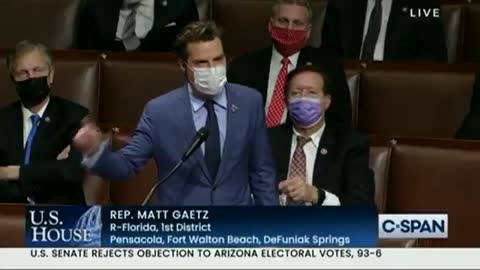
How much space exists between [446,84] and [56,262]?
1753mm

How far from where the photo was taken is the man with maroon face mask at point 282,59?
10.7ft

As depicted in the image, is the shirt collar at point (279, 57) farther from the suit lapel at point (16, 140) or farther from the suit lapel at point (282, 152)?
the suit lapel at point (16, 140)

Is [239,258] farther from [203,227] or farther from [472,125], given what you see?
[472,125]

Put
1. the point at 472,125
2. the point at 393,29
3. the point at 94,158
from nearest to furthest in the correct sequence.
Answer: the point at 94,158 < the point at 472,125 < the point at 393,29

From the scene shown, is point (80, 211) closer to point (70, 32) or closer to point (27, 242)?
point (27, 242)

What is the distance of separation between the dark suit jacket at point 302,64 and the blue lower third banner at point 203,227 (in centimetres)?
123

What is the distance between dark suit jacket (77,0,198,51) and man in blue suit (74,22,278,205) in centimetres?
109

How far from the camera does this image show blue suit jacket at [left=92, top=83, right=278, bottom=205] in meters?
2.51

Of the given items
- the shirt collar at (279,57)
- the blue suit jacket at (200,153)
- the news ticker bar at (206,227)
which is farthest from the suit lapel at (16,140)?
the news ticker bar at (206,227)

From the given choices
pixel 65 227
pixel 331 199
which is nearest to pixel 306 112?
pixel 331 199

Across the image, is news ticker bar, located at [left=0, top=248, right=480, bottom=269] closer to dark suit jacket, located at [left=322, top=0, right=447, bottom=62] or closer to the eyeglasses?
the eyeglasses

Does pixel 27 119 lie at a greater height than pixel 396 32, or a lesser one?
lesser

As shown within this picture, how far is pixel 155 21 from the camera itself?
366 centimetres

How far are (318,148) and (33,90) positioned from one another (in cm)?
68
